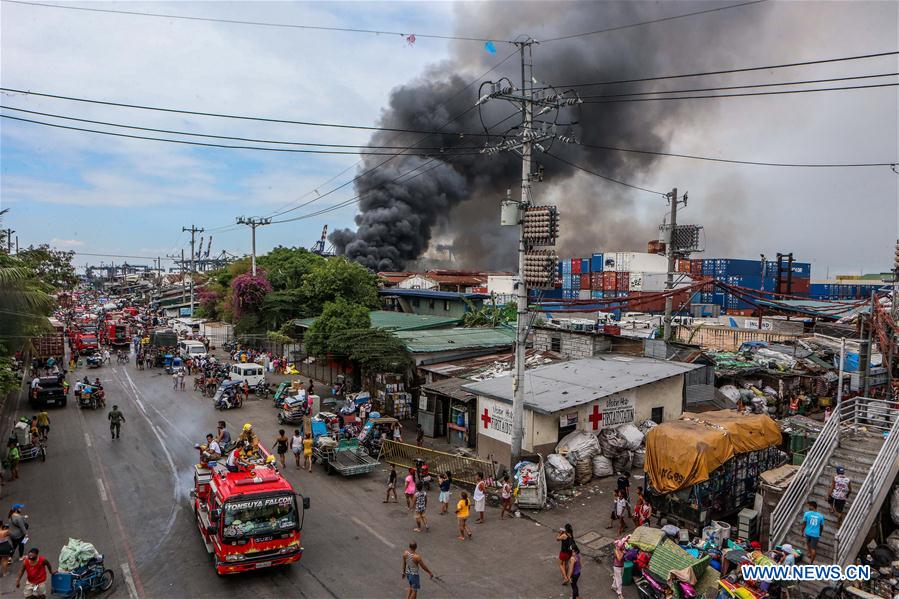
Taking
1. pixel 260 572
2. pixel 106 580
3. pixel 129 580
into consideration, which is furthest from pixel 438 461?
pixel 106 580

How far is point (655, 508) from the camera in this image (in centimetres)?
1352

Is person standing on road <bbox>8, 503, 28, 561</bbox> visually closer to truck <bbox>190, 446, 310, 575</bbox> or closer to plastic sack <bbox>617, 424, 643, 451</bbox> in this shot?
truck <bbox>190, 446, 310, 575</bbox>

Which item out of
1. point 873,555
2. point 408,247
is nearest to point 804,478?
point 873,555

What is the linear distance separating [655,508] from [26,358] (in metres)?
43.3

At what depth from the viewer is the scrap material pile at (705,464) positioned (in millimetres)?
12445

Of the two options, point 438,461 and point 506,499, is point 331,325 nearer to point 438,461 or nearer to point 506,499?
point 438,461

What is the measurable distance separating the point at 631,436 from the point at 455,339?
12.0 metres

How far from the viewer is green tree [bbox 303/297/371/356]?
94.0ft

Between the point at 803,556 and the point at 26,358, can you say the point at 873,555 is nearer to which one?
the point at 803,556

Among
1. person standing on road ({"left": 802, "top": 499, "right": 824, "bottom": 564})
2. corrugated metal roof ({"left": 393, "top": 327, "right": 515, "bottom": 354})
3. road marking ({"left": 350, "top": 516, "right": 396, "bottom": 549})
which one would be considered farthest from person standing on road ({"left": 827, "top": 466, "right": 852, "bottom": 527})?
corrugated metal roof ({"left": 393, "top": 327, "right": 515, "bottom": 354})

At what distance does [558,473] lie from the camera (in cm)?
1569

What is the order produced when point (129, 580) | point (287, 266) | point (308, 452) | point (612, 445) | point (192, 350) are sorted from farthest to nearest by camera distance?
point (287, 266)
point (192, 350)
point (308, 452)
point (612, 445)
point (129, 580)

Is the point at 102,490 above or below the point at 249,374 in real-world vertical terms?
below

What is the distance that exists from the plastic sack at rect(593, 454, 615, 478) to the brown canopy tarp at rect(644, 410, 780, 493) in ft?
11.2
